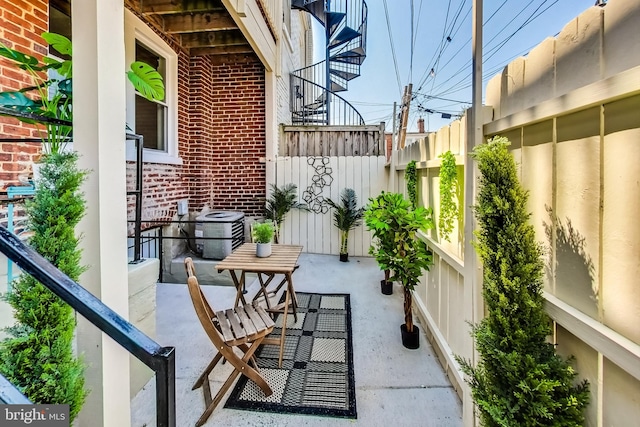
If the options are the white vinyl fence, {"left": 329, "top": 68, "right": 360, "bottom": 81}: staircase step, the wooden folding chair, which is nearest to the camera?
the wooden folding chair

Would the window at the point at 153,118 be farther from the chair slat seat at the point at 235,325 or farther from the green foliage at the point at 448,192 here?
the green foliage at the point at 448,192

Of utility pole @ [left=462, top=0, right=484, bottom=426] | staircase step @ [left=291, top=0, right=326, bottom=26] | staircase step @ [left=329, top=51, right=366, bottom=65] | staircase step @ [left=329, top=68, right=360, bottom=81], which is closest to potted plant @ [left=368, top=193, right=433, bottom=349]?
utility pole @ [left=462, top=0, right=484, bottom=426]

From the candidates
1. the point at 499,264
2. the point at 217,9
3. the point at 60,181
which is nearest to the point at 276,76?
the point at 217,9

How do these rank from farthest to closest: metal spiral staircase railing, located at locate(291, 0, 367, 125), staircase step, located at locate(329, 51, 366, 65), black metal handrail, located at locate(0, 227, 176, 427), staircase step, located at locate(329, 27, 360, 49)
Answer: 1. staircase step, located at locate(329, 51, 366, 65)
2. staircase step, located at locate(329, 27, 360, 49)
3. metal spiral staircase railing, located at locate(291, 0, 367, 125)
4. black metal handrail, located at locate(0, 227, 176, 427)

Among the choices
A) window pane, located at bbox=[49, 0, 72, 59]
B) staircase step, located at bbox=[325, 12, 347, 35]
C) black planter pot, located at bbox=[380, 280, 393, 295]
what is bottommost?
black planter pot, located at bbox=[380, 280, 393, 295]

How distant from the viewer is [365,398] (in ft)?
6.46

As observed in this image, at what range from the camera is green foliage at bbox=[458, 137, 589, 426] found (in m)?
1.06

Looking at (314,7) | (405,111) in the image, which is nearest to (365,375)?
(405,111)

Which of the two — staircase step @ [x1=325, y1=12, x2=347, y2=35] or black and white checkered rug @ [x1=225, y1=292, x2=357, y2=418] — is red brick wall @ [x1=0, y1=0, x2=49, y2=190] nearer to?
black and white checkered rug @ [x1=225, y1=292, x2=357, y2=418]

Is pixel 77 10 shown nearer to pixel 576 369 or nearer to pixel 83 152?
pixel 83 152

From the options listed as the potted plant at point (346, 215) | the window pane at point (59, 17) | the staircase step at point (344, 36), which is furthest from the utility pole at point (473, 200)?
the staircase step at point (344, 36)

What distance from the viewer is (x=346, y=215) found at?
535cm

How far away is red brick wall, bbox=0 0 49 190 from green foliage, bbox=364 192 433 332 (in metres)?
2.67

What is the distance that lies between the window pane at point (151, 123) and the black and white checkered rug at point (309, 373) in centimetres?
324
